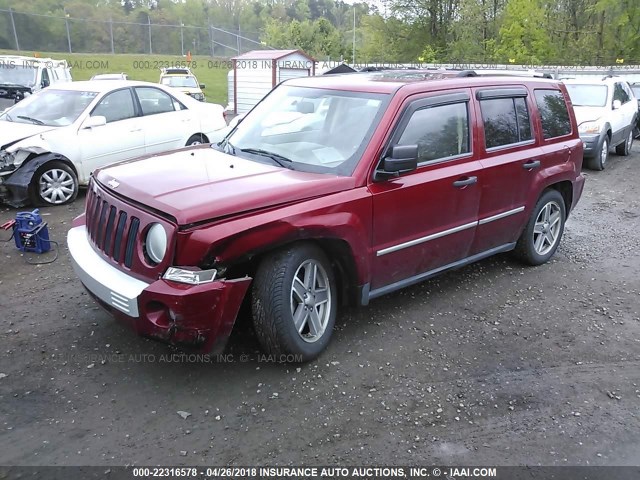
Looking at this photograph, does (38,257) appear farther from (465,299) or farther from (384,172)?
(465,299)

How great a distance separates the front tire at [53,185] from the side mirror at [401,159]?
17.6 feet

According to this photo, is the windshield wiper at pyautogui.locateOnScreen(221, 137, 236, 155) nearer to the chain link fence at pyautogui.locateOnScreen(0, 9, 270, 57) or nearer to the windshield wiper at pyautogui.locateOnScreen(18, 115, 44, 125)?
the windshield wiper at pyautogui.locateOnScreen(18, 115, 44, 125)

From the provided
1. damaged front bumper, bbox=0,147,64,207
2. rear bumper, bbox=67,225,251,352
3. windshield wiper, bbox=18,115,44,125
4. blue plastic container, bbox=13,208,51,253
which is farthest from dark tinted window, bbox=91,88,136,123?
rear bumper, bbox=67,225,251,352

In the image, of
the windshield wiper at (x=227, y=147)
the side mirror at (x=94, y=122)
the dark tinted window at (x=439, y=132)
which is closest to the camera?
the dark tinted window at (x=439, y=132)

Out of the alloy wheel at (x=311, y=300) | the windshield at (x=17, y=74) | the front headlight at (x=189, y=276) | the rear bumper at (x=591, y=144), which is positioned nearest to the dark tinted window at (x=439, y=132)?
the alloy wheel at (x=311, y=300)

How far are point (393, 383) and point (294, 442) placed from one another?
2.79 ft

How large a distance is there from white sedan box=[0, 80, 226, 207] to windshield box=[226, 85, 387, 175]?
3686 mm

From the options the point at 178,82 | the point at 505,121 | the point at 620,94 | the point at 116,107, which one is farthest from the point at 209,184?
the point at 178,82

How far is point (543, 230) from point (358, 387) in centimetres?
309

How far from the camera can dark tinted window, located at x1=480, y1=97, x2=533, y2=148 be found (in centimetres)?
467

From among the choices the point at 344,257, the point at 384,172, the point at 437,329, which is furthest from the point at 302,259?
the point at 437,329

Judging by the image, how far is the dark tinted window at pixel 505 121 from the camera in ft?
15.3

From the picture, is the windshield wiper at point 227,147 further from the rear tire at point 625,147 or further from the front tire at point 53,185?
the rear tire at point 625,147

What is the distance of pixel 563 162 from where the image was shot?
545cm
